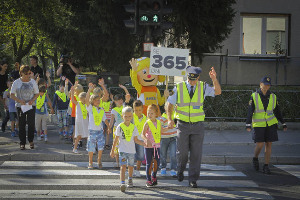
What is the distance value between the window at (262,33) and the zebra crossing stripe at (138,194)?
38.9ft

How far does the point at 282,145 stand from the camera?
431 inches

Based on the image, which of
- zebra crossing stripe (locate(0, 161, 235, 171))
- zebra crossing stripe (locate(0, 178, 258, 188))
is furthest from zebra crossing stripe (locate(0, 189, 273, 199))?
zebra crossing stripe (locate(0, 161, 235, 171))

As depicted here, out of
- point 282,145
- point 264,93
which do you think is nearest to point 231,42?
point 282,145

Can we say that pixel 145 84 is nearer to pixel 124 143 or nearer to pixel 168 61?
pixel 168 61

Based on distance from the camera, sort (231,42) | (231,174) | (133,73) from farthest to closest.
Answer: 1. (231,42)
2. (133,73)
3. (231,174)

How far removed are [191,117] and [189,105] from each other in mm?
206

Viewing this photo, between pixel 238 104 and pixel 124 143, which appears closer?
pixel 124 143

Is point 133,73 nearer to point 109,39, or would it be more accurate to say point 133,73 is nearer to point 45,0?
Answer: point 109,39

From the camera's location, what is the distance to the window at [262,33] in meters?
17.5

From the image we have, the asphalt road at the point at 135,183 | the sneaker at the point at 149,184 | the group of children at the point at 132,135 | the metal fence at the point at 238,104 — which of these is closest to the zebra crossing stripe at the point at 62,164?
the asphalt road at the point at 135,183

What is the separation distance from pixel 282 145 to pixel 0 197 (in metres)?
7.39

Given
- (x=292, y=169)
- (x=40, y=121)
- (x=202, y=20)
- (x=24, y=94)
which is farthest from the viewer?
(x=202, y=20)

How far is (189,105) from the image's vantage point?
22.8 feet

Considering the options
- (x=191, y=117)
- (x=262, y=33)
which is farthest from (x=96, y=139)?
(x=262, y=33)
